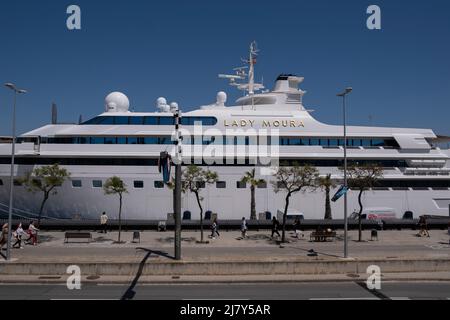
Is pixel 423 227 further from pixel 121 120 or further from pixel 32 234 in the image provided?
pixel 121 120

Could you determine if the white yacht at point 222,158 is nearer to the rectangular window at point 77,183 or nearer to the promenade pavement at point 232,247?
the rectangular window at point 77,183

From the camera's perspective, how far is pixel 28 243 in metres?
20.5

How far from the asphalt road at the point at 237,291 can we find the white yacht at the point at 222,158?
1706 centimetres

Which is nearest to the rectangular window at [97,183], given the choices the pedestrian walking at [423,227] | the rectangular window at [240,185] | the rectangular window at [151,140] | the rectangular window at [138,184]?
the rectangular window at [138,184]

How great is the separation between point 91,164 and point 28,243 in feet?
34.7

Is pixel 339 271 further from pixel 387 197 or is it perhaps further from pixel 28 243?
pixel 387 197

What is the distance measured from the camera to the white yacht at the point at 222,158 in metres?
29.6

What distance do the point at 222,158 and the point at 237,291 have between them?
63.4 feet

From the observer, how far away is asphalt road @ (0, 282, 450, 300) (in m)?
11.5

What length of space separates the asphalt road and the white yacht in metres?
17.1

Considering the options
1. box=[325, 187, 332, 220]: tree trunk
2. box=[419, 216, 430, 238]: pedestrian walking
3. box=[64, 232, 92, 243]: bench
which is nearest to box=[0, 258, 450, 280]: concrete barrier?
box=[64, 232, 92, 243]: bench

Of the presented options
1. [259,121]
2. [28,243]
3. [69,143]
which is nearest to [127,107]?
[69,143]

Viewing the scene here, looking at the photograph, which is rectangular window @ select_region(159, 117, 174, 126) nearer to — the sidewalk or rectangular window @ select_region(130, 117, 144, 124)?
rectangular window @ select_region(130, 117, 144, 124)

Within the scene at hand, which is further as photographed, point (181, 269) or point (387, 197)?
point (387, 197)
